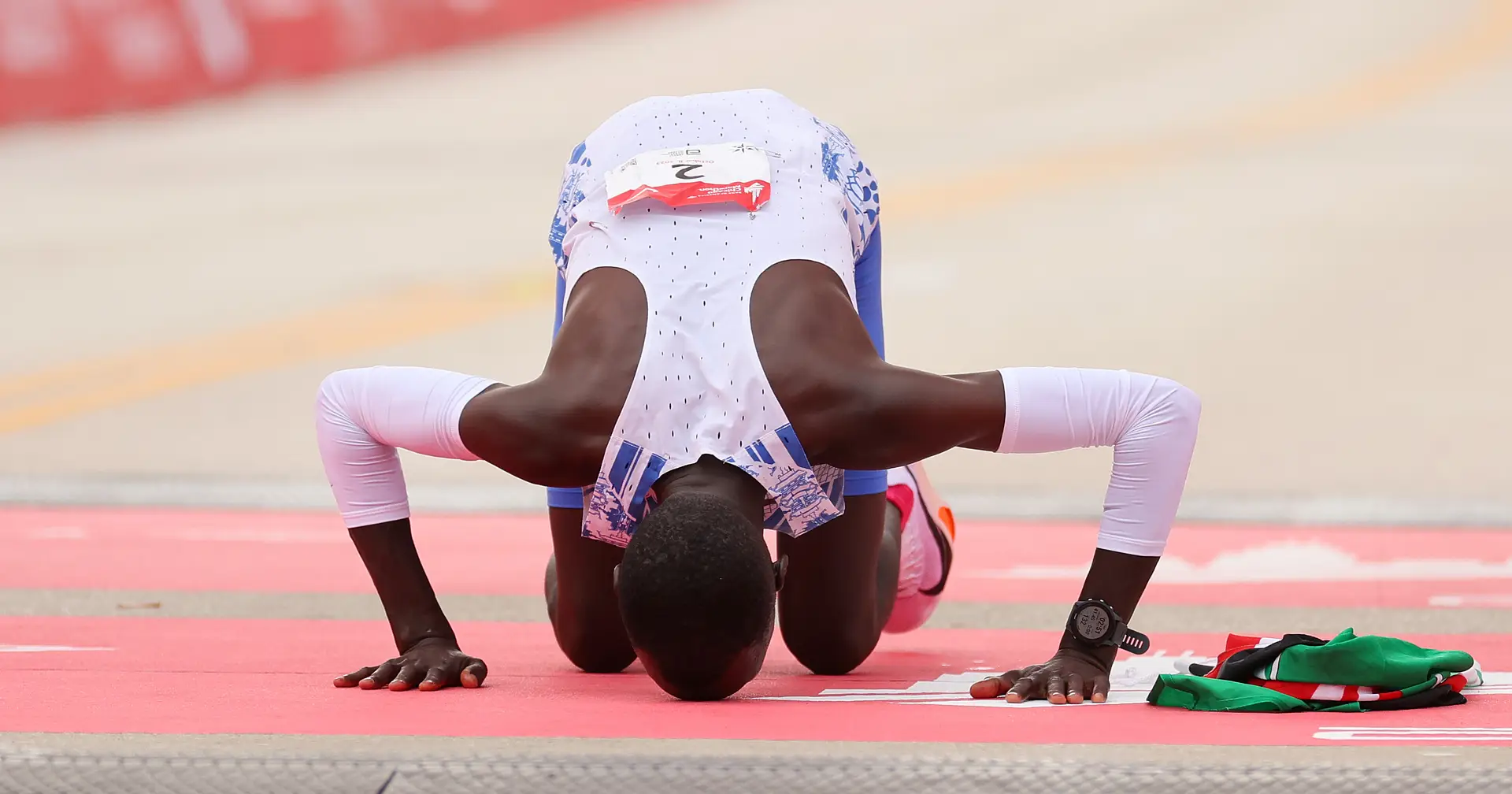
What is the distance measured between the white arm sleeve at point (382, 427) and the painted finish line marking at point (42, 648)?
64 centimetres

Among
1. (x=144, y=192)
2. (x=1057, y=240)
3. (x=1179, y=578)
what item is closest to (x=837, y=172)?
(x=1179, y=578)

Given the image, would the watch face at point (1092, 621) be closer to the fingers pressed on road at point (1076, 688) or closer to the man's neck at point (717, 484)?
the fingers pressed on road at point (1076, 688)

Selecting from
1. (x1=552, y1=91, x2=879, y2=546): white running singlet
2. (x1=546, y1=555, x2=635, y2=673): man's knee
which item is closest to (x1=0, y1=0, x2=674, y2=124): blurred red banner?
(x1=552, y1=91, x2=879, y2=546): white running singlet

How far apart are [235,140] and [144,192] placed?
0.60m

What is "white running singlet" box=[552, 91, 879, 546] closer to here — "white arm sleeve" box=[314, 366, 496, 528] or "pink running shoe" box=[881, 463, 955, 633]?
"white arm sleeve" box=[314, 366, 496, 528]

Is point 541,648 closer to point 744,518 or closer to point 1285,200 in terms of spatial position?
point 744,518

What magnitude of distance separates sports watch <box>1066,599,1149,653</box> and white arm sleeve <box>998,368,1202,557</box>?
0.09 meters

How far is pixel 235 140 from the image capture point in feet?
27.0

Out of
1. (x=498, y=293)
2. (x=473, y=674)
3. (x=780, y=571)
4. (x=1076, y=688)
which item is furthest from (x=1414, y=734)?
(x=498, y=293)

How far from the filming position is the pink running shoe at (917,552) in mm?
2809

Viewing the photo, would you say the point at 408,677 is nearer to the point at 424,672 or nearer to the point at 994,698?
the point at 424,672

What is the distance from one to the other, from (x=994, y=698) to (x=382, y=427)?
884 mm

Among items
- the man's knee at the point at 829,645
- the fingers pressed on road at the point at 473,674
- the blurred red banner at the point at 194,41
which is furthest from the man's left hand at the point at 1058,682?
the blurred red banner at the point at 194,41

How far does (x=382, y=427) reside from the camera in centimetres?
212
